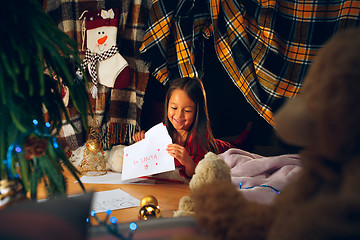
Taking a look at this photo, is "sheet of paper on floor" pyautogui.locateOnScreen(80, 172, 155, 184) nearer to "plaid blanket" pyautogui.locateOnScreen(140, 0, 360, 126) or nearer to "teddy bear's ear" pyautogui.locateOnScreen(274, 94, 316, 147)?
"plaid blanket" pyautogui.locateOnScreen(140, 0, 360, 126)

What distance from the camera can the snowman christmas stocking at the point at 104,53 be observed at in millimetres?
1433

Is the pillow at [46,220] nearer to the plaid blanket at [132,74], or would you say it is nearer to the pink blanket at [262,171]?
the pink blanket at [262,171]

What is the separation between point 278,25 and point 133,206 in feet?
2.64

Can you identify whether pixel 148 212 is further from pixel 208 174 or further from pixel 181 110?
pixel 181 110

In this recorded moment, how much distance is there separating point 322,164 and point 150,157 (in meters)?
0.84

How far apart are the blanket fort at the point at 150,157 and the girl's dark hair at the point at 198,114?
0.19 metres

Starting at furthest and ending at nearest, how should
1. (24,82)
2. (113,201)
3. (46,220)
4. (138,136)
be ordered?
(138,136) → (113,201) → (24,82) → (46,220)

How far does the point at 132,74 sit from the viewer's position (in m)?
1.47

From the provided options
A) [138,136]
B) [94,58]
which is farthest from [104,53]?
[138,136]

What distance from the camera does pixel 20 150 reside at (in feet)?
1.22

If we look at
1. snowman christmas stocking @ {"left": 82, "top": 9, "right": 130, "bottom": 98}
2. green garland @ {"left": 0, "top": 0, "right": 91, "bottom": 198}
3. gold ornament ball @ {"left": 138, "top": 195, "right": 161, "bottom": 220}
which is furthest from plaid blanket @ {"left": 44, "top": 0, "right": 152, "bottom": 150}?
green garland @ {"left": 0, "top": 0, "right": 91, "bottom": 198}

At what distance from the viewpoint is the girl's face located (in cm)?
118

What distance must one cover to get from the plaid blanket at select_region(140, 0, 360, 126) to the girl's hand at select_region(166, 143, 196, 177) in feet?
1.13

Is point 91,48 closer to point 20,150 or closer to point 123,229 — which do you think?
point 20,150
